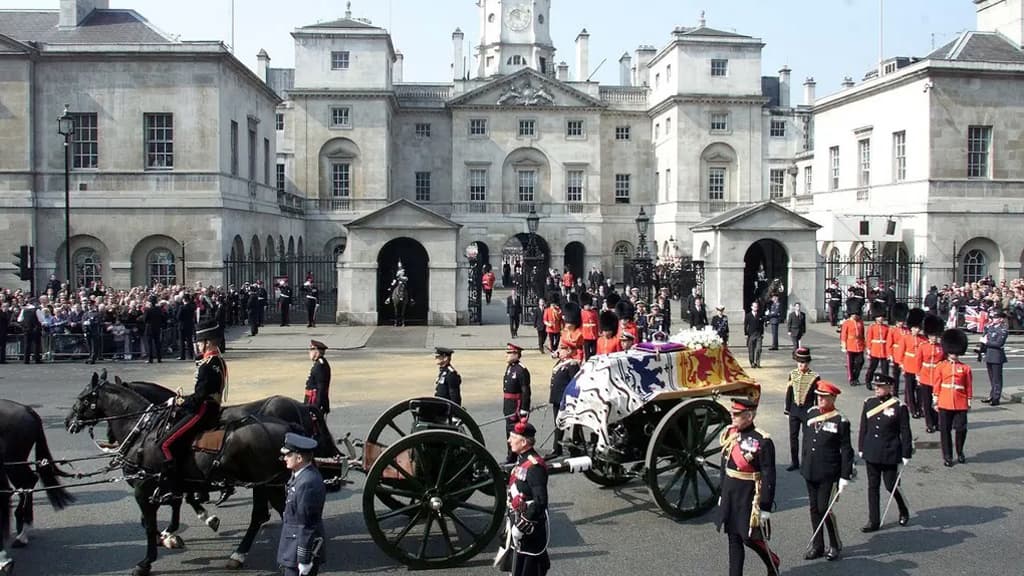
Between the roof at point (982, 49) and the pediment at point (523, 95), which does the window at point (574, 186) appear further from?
the roof at point (982, 49)

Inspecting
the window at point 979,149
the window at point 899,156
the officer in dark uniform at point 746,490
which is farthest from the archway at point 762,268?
the officer in dark uniform at point 746,490

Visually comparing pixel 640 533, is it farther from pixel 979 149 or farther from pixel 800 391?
pixel 979 149

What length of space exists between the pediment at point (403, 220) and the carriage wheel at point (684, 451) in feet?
67.3

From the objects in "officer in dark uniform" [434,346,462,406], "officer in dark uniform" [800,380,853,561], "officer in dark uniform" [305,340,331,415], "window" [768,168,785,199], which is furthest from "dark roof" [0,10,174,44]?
"window" [768,168,785,199]

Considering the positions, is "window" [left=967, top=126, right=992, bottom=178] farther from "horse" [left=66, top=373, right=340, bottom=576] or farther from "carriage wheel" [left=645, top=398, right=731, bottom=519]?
"horse" [left=66, top=373, right=340, bottom=576]

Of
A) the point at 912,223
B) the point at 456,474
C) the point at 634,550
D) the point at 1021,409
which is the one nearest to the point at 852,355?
the point at 1021,409

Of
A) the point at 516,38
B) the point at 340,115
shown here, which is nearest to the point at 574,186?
the point at 340,115

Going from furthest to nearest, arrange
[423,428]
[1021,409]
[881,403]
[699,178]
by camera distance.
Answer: [699,178] < [1021,409] < [881,403] < [423,428]

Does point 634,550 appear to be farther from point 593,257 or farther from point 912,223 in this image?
point 593,257

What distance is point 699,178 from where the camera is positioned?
182 ft

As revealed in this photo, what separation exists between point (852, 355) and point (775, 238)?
13.6m

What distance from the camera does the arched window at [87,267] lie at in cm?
3180

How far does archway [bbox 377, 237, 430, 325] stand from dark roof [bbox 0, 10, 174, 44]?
35.8ft

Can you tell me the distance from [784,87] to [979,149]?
3713 cm
